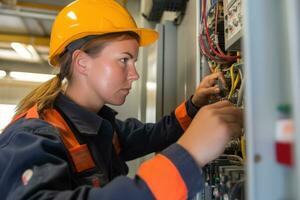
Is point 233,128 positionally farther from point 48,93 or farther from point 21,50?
point 21,50

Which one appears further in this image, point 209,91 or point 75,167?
point 209,91

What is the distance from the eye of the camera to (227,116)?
721 millimetres

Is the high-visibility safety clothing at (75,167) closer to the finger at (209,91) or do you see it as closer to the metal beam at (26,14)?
the finger at (209,91)

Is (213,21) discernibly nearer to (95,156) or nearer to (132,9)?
(95,156)

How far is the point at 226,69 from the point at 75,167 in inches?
24.7

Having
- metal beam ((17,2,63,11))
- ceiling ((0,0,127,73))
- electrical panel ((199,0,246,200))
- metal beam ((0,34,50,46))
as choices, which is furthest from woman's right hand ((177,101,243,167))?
metal beam ((0,34,50,46))

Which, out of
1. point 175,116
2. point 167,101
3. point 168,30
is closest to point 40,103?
point 175,116

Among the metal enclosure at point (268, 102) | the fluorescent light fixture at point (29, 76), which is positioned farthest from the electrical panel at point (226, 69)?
the fluorescent light fixture at point (29, 76)

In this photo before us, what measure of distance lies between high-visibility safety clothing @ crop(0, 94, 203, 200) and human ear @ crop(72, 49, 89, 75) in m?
0.12

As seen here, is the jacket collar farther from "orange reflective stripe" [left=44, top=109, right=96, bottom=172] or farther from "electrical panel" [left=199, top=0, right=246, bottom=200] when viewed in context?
"electrical panel" [left=199, top=0, right=246, bottom=200]

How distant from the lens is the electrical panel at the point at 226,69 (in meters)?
0.87

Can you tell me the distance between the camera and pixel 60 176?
73cm

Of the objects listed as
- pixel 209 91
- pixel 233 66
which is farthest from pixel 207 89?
pixel 233 66

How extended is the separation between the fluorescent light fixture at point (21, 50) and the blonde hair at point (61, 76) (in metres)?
2.04
